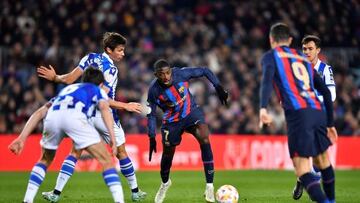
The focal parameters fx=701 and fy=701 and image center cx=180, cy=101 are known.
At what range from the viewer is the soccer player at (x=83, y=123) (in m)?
8.34

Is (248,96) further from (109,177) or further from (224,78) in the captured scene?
(109,177)

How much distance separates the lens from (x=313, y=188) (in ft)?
25.9

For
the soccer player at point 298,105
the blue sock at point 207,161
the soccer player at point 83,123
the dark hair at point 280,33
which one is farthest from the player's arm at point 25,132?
the dark hair at point 280,33

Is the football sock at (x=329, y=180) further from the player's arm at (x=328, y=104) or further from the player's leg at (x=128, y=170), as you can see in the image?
the player's leg at (x=128, y=170)

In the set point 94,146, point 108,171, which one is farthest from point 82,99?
point 108,171

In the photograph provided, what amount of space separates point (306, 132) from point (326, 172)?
2.90 ft

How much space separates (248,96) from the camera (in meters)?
22.0

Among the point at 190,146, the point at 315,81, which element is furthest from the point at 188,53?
the point at 315,81

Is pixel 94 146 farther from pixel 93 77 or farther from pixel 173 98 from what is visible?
pixel 173 98

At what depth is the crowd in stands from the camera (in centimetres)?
2041

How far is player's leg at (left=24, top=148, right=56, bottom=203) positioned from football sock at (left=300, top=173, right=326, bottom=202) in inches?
125

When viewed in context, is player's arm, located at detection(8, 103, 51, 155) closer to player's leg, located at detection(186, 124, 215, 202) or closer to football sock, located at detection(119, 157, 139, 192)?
football sock, located at detection(119, 157, 139, 192)

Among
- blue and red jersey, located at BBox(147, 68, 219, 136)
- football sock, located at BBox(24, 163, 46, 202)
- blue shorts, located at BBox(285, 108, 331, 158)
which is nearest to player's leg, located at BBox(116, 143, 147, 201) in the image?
blue and red jersey, located at BBox(147, 68, 219, 136)

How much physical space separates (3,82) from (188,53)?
18.7 ft
